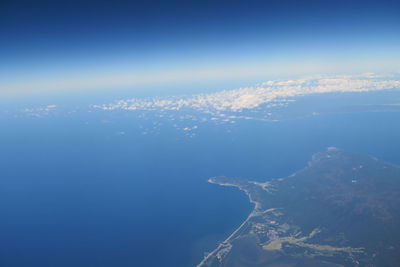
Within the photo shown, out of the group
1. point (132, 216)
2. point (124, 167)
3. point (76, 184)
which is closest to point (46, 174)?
point (76, 184)

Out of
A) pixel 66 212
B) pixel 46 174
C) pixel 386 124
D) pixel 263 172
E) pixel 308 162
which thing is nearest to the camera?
pixel 66 212

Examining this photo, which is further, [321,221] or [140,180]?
[140,180]

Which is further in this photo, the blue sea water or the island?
the blue sea water

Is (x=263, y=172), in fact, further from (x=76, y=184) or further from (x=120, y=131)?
(x=120, y=131)
